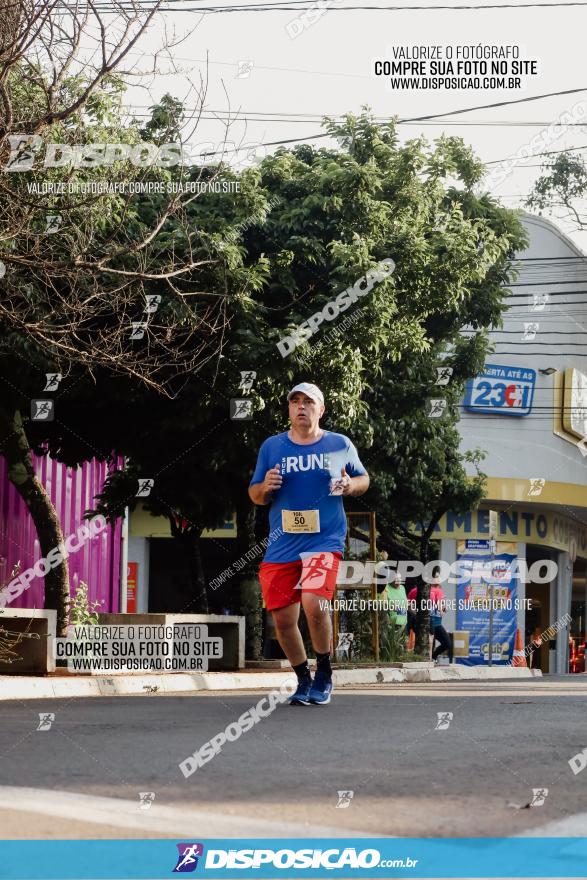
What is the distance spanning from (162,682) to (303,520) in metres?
4.81

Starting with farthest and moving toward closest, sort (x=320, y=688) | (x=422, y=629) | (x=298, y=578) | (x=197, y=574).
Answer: (x=422, y=629) < (x=197, y=574) < (x=320, y=688) < (x=298, y=578)

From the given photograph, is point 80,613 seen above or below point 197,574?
below

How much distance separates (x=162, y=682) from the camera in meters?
13.2

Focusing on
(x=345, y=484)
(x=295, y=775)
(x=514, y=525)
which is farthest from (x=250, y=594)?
(x=514, y=525)

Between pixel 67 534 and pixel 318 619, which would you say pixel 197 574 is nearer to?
pixel 67 534

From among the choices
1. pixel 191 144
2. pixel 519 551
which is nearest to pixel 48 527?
pixel 191 144

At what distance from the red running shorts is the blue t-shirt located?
0.05m

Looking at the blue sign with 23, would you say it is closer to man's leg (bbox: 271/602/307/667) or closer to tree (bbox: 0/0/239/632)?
tree (bbox: 0/0/239/632)

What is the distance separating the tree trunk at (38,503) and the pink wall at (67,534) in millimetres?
4236

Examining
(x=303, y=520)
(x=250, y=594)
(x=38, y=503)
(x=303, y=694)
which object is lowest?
(x=303, y=694)

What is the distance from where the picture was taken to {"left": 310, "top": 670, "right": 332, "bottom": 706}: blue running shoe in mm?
9219

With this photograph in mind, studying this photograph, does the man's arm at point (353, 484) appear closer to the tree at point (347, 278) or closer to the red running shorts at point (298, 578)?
the red running shorts at point (298, 578)

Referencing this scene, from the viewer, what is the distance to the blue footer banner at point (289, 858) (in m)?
3.54

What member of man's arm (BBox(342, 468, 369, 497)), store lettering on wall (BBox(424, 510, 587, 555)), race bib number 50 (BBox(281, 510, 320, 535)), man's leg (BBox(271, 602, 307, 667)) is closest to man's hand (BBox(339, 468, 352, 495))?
man's arm (BBox(342, 468, 369, 497))
